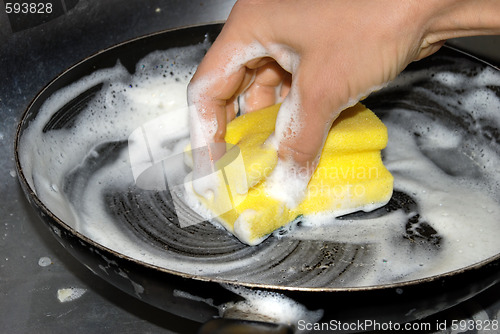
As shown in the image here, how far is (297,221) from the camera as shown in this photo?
95 cm

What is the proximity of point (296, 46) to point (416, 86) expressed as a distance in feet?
1.37

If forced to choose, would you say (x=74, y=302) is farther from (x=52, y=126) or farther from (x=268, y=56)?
(x=268, y=56)

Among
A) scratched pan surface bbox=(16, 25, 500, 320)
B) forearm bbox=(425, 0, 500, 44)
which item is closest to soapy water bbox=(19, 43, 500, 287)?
scratched pan surface bbox=(16, 25, 500, 320)

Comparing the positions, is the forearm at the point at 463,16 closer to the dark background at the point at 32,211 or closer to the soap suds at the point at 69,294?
the dark background at the point at 32,211

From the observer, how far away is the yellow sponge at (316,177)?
90 centimetres

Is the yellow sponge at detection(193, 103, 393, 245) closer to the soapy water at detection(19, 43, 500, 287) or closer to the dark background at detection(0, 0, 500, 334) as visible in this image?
the soapy water at detection(19, 43, 500, 287)

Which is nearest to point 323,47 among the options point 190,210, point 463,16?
point 463,16

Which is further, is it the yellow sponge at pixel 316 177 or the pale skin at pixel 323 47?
the yellow sponge at pixel 316 177

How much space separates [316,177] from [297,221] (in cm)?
8

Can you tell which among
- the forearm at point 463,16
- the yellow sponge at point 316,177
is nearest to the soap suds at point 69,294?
the yellow sponge at point 316,177

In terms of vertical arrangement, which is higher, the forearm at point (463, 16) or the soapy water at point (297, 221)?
the forearm at point (463, 16)

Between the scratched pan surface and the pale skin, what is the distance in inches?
5.8

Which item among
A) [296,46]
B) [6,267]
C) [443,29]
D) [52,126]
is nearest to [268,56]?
[296,46]

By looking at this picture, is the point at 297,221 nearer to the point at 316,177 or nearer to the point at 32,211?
Answer: the point at 316,177
